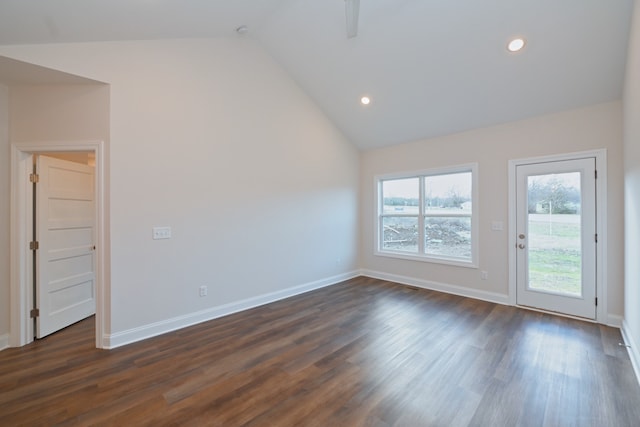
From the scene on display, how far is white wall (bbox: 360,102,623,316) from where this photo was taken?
318 cm

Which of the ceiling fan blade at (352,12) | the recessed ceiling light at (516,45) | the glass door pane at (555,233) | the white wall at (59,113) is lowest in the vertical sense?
the glass door pane at (555,233)

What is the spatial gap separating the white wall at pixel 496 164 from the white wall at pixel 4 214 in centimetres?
512

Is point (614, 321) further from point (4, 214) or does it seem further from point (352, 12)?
point (4, 214)

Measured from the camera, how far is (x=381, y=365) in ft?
7.95

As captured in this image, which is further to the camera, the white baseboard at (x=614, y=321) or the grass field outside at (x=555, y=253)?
the grass field outside at (x=555, y=253)

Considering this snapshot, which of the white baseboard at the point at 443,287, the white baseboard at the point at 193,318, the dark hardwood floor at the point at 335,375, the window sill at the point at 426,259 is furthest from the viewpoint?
the window sill at the point at 426,259

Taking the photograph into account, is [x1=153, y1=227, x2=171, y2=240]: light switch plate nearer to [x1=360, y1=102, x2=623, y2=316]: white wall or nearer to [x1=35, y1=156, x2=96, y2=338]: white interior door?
[x1=35, y1=156, x2=96, y2=338]: white interior door

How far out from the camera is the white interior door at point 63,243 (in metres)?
2.93

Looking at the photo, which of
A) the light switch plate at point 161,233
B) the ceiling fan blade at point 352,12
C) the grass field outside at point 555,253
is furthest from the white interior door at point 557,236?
the light switch plate at point 161,233

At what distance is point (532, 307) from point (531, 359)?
1569mm

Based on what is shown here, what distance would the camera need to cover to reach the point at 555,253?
11.7 ft

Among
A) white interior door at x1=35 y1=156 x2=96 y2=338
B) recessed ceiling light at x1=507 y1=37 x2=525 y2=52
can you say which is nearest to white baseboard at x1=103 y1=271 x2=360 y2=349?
white interior door at x1=35 y1=156 x2=96 y2=338

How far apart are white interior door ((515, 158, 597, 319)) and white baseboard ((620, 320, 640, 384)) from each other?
376 mm

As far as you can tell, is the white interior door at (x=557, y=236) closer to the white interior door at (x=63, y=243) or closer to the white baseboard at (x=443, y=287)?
the white baseboard at (x=443, y=287)
